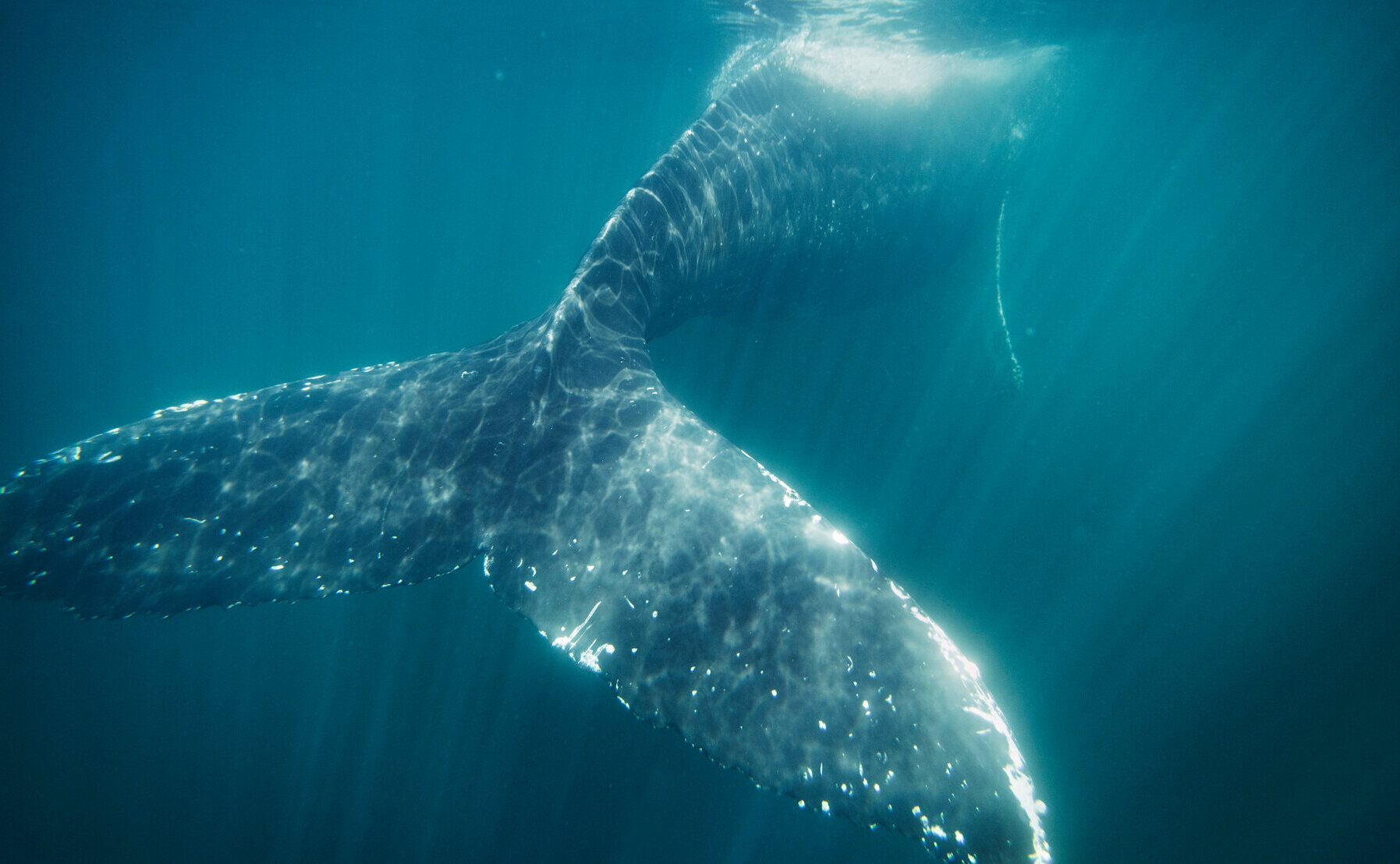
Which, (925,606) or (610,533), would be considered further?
(925,606)

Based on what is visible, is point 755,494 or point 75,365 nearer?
point 755,494

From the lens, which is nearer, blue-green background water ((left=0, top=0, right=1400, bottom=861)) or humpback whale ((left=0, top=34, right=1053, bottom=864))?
humpback whale ((left=0, top=34, right=1053, bottom=864))

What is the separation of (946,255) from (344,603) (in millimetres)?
15950

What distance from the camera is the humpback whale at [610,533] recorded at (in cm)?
285

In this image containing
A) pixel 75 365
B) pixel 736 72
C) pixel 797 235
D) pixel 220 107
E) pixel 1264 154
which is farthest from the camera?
pixel 1264 154

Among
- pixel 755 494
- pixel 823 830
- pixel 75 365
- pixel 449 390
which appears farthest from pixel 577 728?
Result: pixel 75 365

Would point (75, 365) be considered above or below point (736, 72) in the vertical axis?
below

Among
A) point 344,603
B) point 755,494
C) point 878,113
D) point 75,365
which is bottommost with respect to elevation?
point 75,365

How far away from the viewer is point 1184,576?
42.6 feet

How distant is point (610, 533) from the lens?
3.86 metres

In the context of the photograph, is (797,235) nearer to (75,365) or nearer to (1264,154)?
(75,365)

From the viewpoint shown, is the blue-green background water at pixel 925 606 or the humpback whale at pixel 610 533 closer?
the humpback whale at pixel 610 533

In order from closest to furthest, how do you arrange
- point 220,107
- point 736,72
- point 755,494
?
point 755,494, point 736,72, point 220,107

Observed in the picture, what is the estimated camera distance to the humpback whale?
285 centimetres
